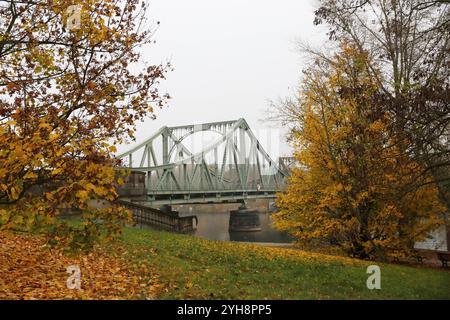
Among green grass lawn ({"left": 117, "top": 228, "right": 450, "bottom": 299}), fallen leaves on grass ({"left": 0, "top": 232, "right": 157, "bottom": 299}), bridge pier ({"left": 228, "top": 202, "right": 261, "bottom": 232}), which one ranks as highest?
fallen leaves on grass ({"left": 0, "top": 232, "right": 157, "bottom": 299})

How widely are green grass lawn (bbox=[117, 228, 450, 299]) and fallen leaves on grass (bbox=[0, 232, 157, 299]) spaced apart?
45 cm

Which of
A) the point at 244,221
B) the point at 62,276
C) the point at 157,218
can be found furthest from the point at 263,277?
the point at 244,221

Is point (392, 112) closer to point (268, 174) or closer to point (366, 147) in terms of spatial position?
point (366, 147)

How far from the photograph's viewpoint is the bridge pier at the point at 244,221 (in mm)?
52438

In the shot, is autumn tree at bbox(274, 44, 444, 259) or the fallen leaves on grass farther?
autumn tree at bbox(274, 44, 444, 259)

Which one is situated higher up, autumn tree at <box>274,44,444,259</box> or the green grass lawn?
autumn tree at <box>274,44,444,259</box>

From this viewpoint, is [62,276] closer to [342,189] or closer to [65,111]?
[65,111]

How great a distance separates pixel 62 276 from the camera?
22.2ft

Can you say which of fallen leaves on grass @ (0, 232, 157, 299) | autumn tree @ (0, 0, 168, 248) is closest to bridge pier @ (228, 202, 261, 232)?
fallen leaves on grass @ (0, 232, 157, 299)

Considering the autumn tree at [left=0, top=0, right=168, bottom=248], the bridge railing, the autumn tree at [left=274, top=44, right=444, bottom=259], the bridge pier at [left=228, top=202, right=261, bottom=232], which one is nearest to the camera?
the autumn tree at [left=0, top=0, right=168, bottom=248]

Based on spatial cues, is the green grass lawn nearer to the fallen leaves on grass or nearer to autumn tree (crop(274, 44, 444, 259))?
the fallen leaves on grass

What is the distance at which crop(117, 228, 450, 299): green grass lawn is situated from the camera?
6953 mm

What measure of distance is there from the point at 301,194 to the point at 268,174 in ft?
158

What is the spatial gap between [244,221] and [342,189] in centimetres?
4013
